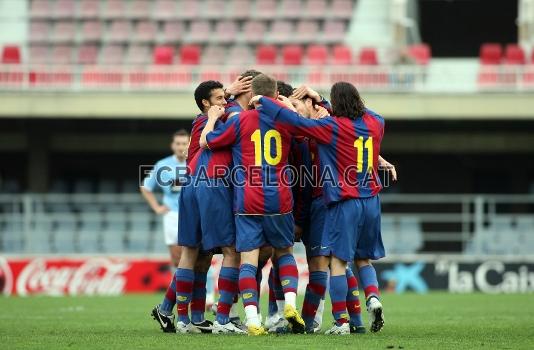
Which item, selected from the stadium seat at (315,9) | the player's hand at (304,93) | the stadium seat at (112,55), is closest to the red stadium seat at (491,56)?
the stadium seat at (315,9)

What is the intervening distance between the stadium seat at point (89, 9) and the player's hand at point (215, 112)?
18.3m

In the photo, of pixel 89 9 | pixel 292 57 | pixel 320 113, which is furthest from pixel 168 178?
pixel 89 9

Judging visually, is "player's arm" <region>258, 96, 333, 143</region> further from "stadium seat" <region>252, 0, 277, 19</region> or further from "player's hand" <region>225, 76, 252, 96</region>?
"stadium seat" <region>252, 0, 277, 19</region>

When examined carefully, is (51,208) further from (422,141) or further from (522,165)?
(522,165)

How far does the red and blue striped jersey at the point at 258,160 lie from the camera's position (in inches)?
332

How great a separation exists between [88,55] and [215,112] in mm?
17362

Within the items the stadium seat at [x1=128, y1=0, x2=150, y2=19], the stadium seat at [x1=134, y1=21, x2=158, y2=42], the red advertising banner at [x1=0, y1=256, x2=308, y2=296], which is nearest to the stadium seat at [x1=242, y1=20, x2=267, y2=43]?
the stadium seat at [x1=134, y1=21, x2=158, y2=42]

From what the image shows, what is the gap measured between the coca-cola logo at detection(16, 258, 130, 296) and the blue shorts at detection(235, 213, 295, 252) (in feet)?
35.6

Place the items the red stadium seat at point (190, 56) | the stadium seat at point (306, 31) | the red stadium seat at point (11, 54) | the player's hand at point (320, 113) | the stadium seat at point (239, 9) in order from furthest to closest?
the stadium seat at point (239, 9) < the stadium seat at point (306, 31) < the red stadium seat at point (11, 54) < the red stadium seat at point (190, 56) < the player's hand at point (320, 113)

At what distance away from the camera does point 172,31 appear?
2592 cm

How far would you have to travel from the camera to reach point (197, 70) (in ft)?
70.0

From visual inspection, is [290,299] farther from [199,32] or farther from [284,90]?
[199,32]

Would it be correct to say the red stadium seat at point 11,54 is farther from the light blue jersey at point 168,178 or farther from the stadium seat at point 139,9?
the light blue jersey at point 168,178

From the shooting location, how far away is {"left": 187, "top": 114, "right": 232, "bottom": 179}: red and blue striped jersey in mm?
8727
